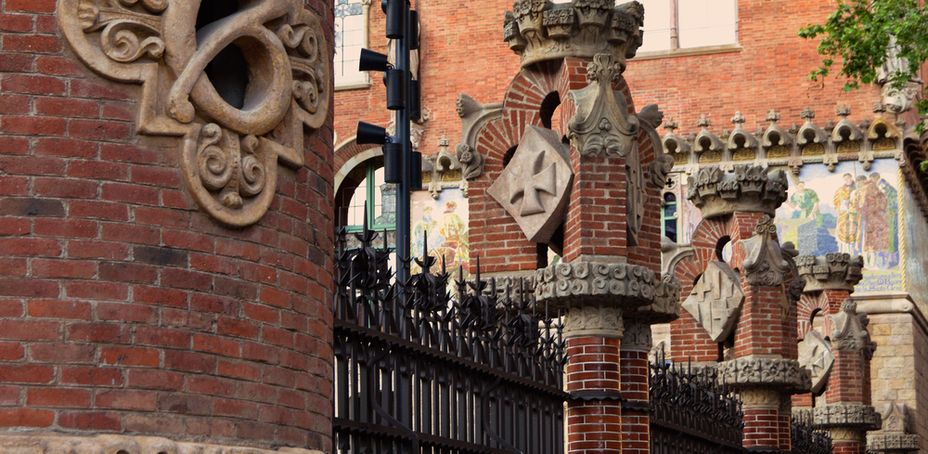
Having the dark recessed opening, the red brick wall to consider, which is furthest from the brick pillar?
the red brick wall

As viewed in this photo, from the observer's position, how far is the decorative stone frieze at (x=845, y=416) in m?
28.3

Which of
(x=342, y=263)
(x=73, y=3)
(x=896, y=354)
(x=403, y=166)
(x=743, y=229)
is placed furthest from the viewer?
(x=896, y=354)

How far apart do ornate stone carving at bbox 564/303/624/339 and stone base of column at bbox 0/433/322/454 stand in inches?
279

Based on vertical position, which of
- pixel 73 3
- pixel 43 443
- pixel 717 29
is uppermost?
pixel 717 29

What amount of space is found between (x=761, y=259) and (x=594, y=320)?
7.80 m

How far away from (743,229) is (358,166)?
23280 mm

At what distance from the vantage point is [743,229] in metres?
20.6

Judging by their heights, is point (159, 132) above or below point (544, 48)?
below

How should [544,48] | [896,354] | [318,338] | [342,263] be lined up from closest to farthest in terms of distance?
[318,338] → [342,263] → [544,48] → [896,354]

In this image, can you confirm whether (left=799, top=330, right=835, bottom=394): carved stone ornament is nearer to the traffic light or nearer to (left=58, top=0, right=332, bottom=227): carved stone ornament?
the traffic light

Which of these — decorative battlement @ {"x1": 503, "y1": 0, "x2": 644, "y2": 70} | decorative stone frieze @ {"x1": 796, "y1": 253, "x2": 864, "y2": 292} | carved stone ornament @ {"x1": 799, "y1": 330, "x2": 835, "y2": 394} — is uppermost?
decorative stone frieze @ {"x1": 796, "y1": 253, "x2": 864, "y2": 292}

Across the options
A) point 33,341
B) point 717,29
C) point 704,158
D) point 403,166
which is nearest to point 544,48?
point 403,166

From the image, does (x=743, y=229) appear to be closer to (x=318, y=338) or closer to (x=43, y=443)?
(x=318, y=338)

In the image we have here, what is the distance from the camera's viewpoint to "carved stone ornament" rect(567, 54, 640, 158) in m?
13.0
